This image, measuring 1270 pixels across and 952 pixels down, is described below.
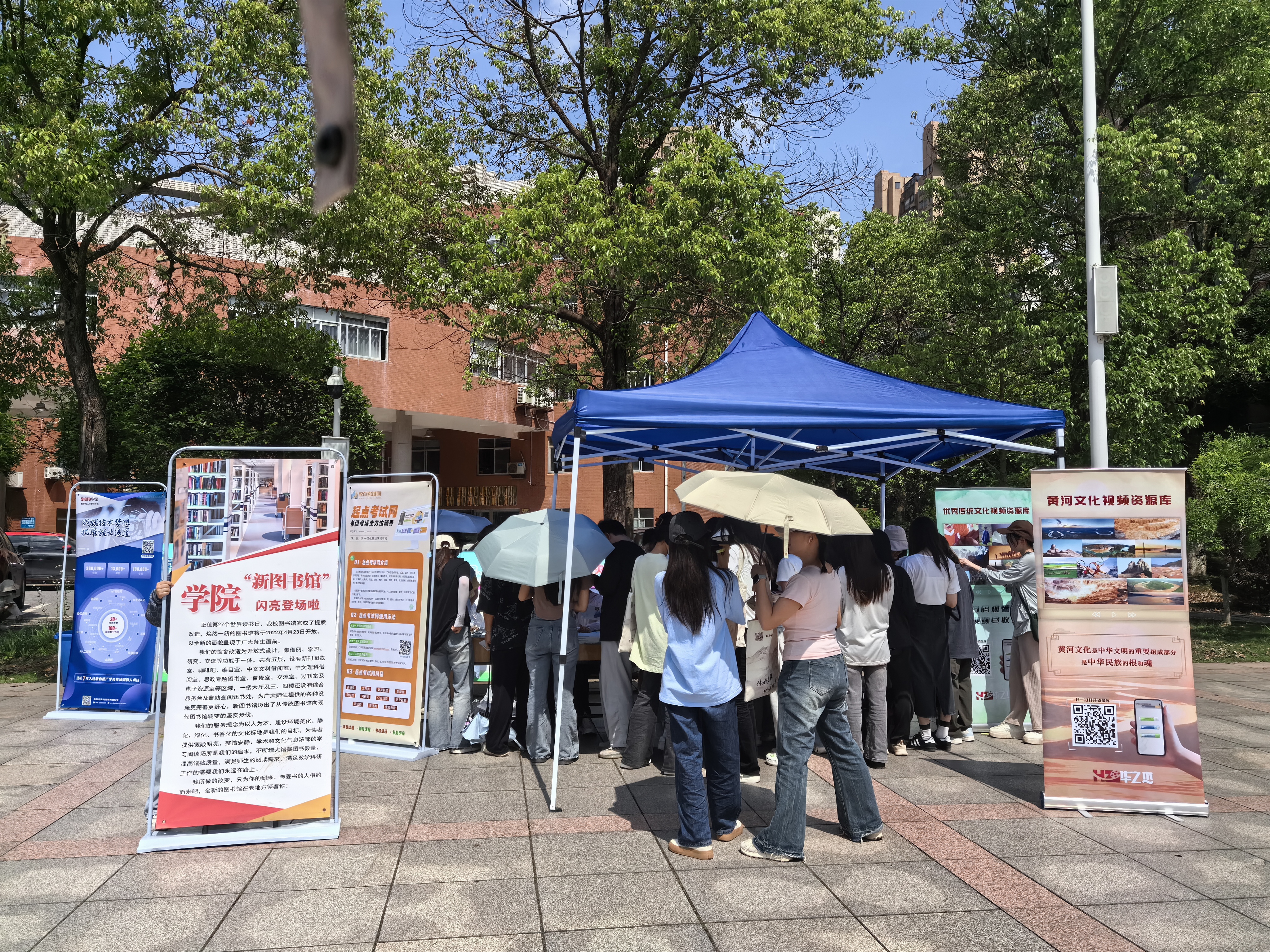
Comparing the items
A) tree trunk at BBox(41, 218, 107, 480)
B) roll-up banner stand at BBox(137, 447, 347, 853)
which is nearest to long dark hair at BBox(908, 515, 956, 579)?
roll-up banner stand at BBox(137, 447, 347, 853)

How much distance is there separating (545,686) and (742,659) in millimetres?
1526

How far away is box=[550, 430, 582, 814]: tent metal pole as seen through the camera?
5980 millimetres

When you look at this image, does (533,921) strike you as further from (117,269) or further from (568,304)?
(117,269)

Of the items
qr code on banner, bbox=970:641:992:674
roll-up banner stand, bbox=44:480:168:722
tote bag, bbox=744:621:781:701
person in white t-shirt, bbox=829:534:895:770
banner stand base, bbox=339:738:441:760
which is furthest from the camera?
roll-up banner stand, bbox=44:480:168:722

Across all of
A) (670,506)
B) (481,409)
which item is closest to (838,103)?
(481,409)

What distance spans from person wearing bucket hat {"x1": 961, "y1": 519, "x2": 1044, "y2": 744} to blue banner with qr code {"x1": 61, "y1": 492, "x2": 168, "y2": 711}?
300 inches

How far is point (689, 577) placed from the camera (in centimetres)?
516

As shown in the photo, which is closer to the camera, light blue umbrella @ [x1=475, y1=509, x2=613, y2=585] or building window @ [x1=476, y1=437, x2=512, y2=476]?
light blue umbrella @ [x1=475, y1=509, x2=613, y2=585]

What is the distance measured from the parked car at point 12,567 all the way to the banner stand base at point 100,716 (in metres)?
7.65

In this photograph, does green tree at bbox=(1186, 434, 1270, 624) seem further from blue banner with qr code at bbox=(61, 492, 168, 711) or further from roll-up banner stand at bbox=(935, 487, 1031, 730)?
blue banner with qr code at bbox=(61, 492, 168, 711)

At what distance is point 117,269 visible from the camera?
49.7 feet

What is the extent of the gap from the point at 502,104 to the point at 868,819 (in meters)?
12.8

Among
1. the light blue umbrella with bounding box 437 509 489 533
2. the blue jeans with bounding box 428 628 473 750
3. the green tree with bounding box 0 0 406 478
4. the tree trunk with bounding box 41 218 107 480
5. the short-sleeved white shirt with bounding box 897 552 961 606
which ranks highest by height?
the green tree with bounding box 0 0 406 478

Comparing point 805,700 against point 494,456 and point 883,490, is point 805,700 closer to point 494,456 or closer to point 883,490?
point 883,490
